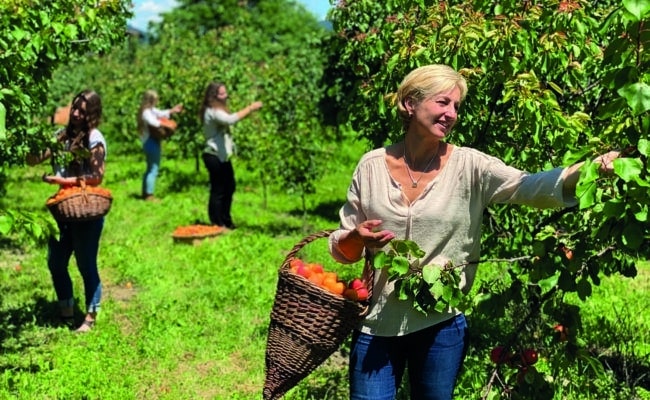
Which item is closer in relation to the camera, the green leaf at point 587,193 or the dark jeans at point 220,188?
the green leaf at point 587,193

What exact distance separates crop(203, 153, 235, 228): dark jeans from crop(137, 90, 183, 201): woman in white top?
2590mm

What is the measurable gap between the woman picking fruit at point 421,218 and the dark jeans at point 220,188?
22.3 feet

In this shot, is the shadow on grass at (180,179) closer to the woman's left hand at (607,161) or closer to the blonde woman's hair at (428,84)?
the blonde woman's hair at (428,84)

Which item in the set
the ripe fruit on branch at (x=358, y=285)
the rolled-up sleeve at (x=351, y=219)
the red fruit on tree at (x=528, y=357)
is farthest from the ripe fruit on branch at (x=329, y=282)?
the red fruit on tree at (x=528, y=357)

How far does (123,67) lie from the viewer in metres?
26.3

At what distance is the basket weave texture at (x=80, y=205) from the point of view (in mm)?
5344

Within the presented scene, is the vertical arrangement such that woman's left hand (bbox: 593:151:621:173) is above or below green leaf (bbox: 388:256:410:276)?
above

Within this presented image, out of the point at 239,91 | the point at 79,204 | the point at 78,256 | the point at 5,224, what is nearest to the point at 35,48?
the point at 79,204

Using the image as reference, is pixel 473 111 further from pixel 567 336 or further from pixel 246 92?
pixel 246 92

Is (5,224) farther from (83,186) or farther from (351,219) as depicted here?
(83,186)

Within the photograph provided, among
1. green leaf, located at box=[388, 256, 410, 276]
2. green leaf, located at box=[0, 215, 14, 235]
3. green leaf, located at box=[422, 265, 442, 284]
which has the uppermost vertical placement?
green leaf, located at box=[388, 256, 410, 276]

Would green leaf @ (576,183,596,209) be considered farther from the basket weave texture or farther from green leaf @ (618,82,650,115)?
the basket weave texture

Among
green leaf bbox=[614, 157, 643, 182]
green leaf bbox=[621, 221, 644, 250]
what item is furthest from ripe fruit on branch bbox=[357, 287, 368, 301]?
green leaf bbox=[614, 157, 643, 182]

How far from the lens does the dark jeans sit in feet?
31.4
